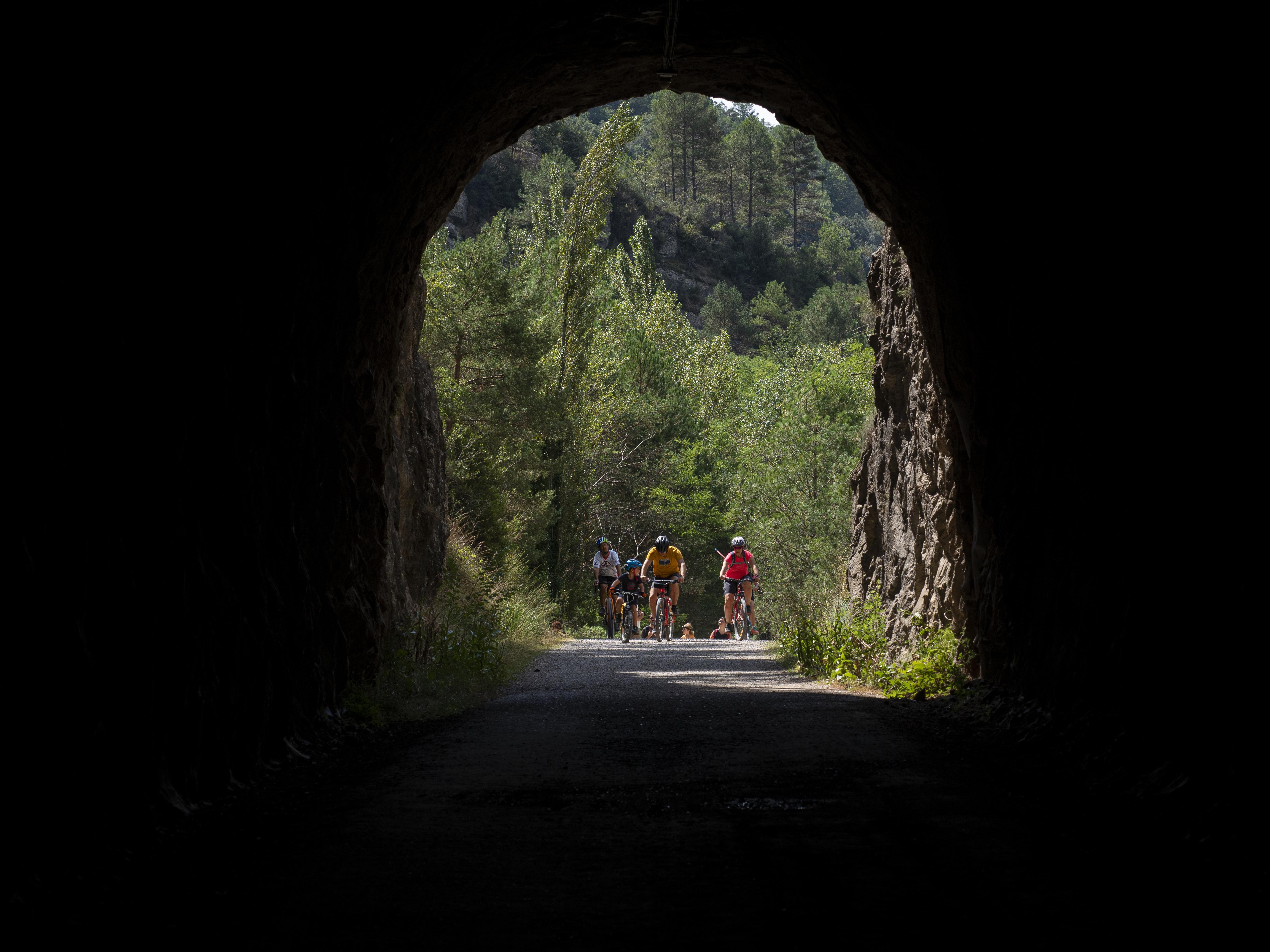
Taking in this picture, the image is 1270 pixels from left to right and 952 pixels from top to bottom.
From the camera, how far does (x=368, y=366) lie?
10039 mm

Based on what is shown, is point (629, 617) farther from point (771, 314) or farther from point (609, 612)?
point (771, 314)

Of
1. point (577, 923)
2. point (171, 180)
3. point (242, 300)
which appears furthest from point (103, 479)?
point (577, 923)

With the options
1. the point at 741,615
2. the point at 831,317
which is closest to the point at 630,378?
the point at 831,317

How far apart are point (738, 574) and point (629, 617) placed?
2290 mm

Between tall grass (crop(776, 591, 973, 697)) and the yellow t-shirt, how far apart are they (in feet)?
22.1

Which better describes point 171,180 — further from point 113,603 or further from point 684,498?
point 684,498

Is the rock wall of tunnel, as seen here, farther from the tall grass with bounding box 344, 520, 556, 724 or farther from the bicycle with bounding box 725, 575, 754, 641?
the bicycle with bounding box 725, 575, 754, 641

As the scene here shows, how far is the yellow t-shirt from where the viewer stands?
2361 centimetres

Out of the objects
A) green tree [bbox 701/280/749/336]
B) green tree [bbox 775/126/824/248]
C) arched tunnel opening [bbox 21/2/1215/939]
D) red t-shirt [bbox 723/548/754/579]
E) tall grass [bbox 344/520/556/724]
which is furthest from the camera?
green tree [bbox 775/126/824/248]

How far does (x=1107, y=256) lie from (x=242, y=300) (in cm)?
428

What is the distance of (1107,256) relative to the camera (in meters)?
6.02

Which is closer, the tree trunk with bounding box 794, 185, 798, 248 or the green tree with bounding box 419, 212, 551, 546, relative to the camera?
the green tree with bounding box 419, 212, 551, 546

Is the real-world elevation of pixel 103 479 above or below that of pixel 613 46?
below

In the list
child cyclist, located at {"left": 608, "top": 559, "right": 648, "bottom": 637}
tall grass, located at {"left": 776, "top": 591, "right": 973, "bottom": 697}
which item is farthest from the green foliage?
tall grass, located at {"left": 776, "top": 591, "right": 973, "bottom": 697}
